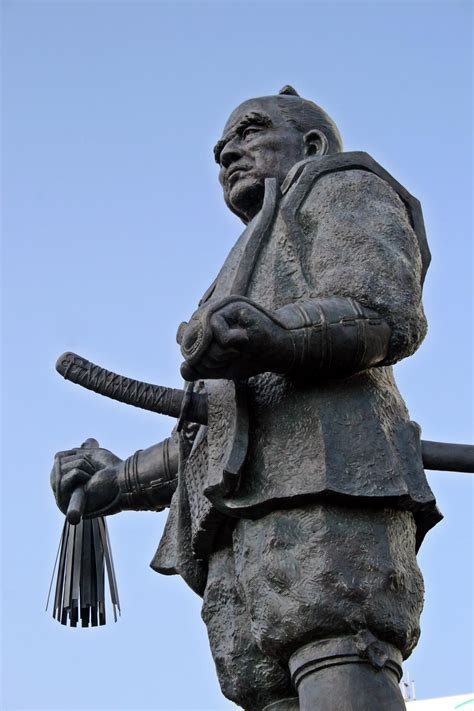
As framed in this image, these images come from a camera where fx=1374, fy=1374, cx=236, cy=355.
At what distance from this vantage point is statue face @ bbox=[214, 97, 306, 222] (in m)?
6.06

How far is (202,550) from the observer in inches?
213

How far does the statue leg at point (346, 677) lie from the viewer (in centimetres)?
457

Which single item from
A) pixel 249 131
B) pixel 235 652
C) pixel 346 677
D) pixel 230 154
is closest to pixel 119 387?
pixel 235 652

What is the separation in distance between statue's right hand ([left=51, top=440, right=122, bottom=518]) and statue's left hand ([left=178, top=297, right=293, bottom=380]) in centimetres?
129

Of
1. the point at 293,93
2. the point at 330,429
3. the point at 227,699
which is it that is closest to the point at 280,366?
the point at 330,429

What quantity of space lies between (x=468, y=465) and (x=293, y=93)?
210 centimetres

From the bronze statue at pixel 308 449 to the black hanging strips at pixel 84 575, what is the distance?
19.5 inches

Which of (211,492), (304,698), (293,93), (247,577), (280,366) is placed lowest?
(304,698)

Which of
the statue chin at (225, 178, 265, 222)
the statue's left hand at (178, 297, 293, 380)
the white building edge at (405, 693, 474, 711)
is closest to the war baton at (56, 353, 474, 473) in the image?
the statue's left hand at (178, 297, 293, 380)

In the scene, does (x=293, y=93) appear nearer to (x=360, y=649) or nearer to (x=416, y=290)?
(x=416, y=290)

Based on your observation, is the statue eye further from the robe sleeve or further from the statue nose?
the robe sleeve

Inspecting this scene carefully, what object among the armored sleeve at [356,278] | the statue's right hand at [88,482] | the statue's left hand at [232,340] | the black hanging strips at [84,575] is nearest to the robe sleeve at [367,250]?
the armored sleeve at [356,278]

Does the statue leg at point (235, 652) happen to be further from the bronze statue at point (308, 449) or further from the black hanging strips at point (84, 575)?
the black hanging strips at point (84, 575)

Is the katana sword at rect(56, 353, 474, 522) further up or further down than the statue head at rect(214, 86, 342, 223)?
further down
